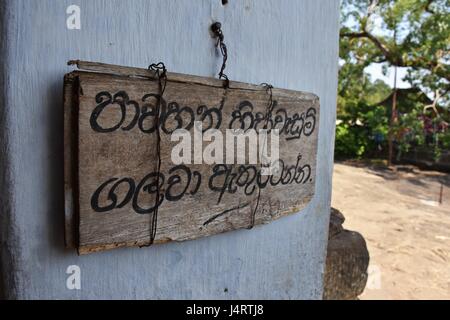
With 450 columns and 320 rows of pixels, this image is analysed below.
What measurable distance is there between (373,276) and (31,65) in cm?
278

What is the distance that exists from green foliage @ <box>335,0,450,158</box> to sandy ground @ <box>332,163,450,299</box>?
3.69ft

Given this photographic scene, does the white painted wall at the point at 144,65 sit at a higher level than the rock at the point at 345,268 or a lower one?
higher

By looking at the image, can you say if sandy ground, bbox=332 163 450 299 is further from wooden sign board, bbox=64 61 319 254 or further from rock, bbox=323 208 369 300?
wooden sign board, bbox=64 61 319 254

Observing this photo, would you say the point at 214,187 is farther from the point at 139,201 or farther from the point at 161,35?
the point at 161,35

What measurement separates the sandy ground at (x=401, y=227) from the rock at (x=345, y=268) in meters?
0.37

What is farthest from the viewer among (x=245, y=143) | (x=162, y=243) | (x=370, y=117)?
(x=370, y=117)

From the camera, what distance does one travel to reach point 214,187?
3.08 ft

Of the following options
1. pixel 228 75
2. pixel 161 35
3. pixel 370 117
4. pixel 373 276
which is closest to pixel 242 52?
pixel 228 75

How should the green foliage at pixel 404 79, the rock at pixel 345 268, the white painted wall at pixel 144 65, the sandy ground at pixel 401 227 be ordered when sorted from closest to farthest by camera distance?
the white painted wall at pixel 144 65, the rock at pixel 345 268, the sandy ground at pixel 401 227, the green foliage at pixel 404 79

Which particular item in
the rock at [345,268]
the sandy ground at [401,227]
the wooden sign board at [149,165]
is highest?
the wooden sign board at [149,165]

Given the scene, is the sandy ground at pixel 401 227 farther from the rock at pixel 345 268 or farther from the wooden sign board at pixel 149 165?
the wooden sign board at pixel 149 165

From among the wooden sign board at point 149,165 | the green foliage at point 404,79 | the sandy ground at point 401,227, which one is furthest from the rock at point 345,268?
the green foliage at point 404,79

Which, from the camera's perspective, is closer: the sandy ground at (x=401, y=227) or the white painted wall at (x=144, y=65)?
the white painted wall at (x=144, y=65)

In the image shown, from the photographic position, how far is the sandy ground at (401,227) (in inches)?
93.5
